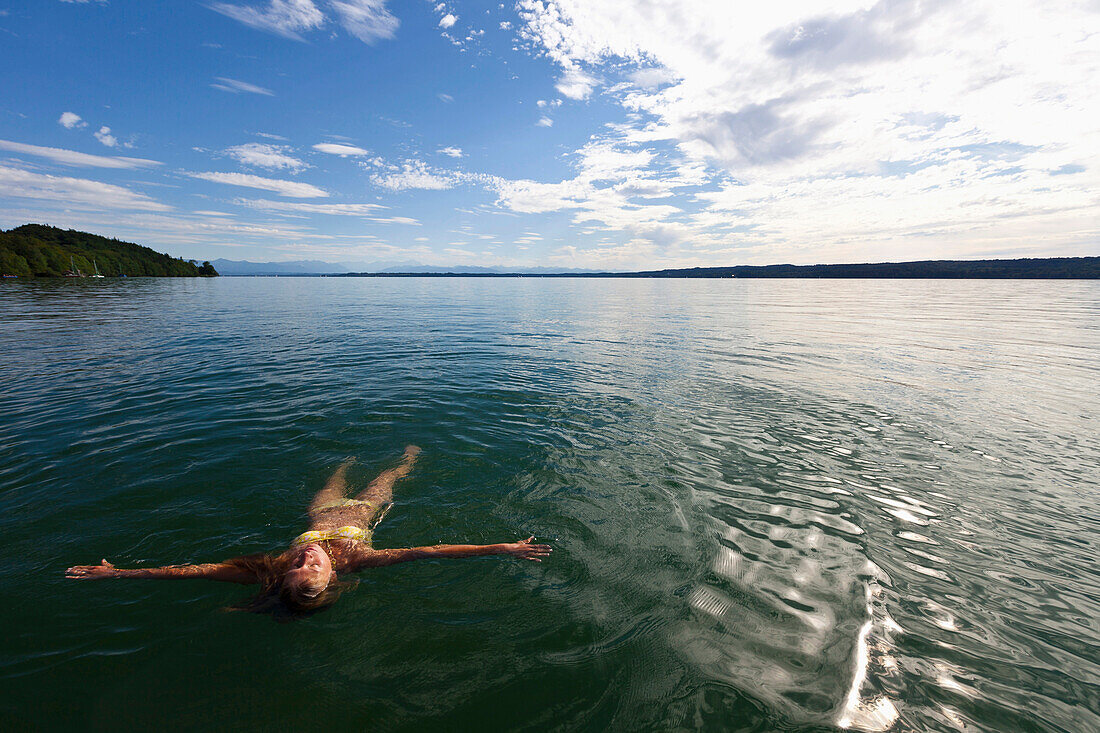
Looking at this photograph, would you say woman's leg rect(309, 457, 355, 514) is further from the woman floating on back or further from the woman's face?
the woman's face

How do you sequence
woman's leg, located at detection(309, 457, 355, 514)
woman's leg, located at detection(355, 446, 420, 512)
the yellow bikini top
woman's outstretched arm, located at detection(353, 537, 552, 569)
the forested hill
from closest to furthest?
woman's outstretched arm, located at detection(353, 537, 552, 569), the yellow bikini top, woman's leg, located at detection(309, 457, 355, 514), woman's leg, located at detection(355, 446, 420, 512), the forested hill

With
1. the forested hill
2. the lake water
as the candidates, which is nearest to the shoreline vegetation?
the forested hill

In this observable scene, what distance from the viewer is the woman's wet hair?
18.1 feet

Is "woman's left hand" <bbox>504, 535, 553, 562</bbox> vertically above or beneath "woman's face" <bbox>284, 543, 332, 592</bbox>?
beneath

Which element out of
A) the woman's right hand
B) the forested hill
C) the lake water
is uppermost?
the forested hill

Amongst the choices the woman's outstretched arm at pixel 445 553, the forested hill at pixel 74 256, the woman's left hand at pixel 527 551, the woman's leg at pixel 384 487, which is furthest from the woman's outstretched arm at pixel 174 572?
the forested hill at pixel 74 256

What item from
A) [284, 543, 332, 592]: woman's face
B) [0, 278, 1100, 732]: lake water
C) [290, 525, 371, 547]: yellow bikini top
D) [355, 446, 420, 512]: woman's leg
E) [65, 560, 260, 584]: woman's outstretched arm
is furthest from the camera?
[355, 446, 420, 512]: woman's leg

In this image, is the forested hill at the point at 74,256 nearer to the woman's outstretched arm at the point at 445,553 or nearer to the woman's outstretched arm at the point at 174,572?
the woman's outstretched arm at the point at 174,572

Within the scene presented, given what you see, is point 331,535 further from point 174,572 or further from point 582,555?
point 582,555

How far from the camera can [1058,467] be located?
9.08 meters

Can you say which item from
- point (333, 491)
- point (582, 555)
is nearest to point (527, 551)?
point (582, 555)

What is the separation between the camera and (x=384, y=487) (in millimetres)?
8539

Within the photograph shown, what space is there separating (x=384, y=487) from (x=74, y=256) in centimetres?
17702

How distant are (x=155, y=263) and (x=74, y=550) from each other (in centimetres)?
22458
